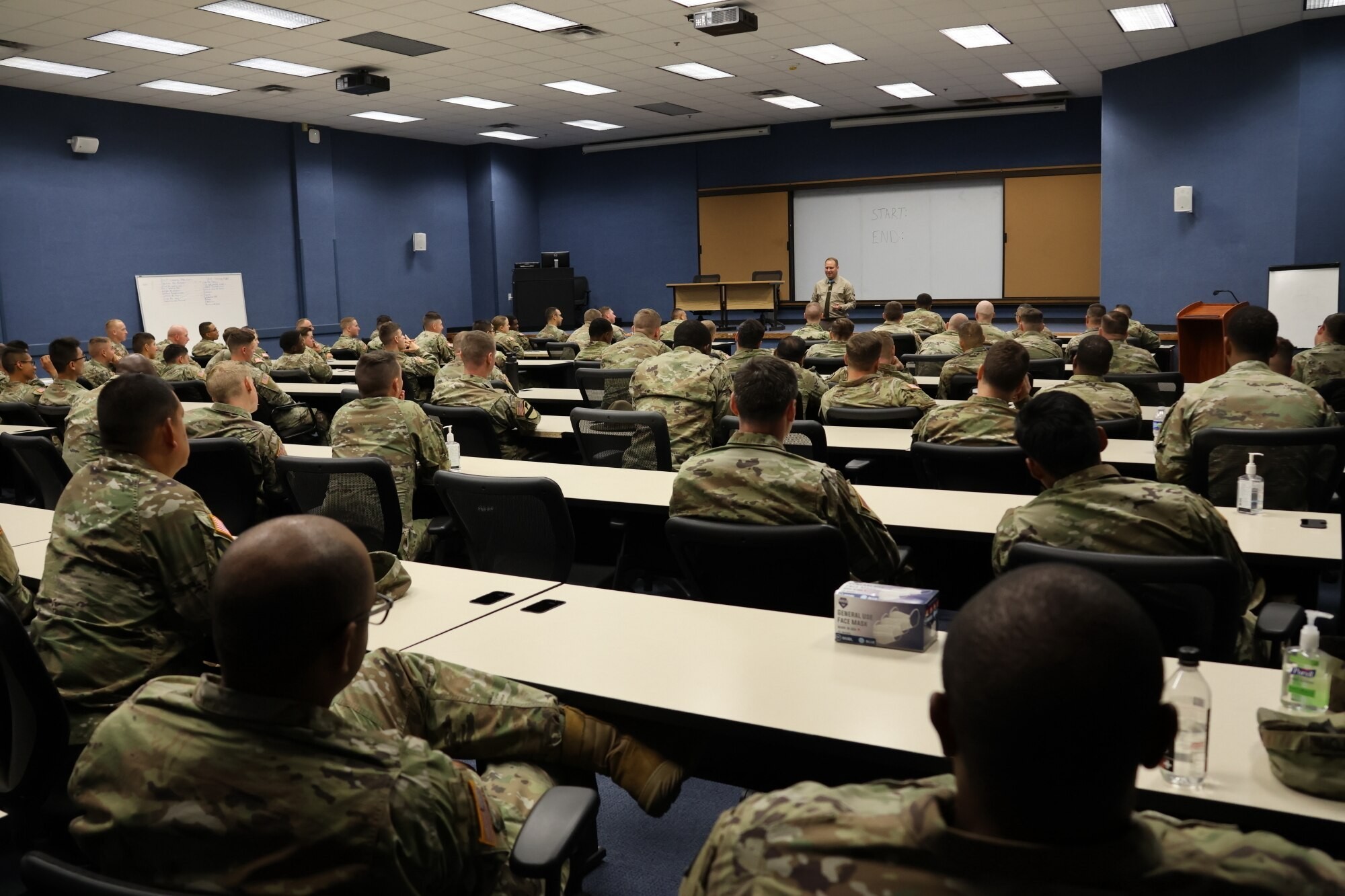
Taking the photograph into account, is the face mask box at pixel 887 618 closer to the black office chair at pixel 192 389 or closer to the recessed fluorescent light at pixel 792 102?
the black office chair at pixel 192 389

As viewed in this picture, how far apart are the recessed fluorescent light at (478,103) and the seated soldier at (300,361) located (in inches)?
170

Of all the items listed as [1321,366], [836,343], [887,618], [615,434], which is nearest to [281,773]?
[887,618]

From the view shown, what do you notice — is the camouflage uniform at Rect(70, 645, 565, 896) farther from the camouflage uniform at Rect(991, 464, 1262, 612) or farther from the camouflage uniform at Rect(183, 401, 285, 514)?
the camouflage uniform at Rect(183, 401, 285, 514)

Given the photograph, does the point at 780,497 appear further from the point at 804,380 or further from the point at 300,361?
the point at 300,361

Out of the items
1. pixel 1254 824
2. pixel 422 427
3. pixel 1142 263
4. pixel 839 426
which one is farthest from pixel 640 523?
pixel 1142 263

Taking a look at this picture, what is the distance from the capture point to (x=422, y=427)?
4320mm

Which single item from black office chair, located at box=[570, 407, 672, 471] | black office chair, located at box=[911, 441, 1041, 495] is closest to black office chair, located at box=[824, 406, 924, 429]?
black office chair, located at box=[570, 407, 672, 471]

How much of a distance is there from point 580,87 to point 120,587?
35.7ft

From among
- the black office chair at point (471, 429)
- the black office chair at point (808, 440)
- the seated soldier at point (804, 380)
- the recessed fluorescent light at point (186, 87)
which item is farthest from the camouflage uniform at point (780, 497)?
the recessed fluorescent light at point (186, 87)

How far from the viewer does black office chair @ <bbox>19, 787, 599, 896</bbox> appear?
116cm

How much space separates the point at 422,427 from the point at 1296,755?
3.42 metres

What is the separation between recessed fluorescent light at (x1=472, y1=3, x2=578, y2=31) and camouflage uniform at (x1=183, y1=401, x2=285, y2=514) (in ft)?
17.2

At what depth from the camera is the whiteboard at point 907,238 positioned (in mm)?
14703

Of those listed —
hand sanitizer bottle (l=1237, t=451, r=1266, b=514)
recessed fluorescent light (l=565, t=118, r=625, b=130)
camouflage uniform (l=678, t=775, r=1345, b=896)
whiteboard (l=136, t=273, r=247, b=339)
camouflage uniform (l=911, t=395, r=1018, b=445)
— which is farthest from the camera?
recessed fluorescent light (l=565, t=118, r=625, b=130)
